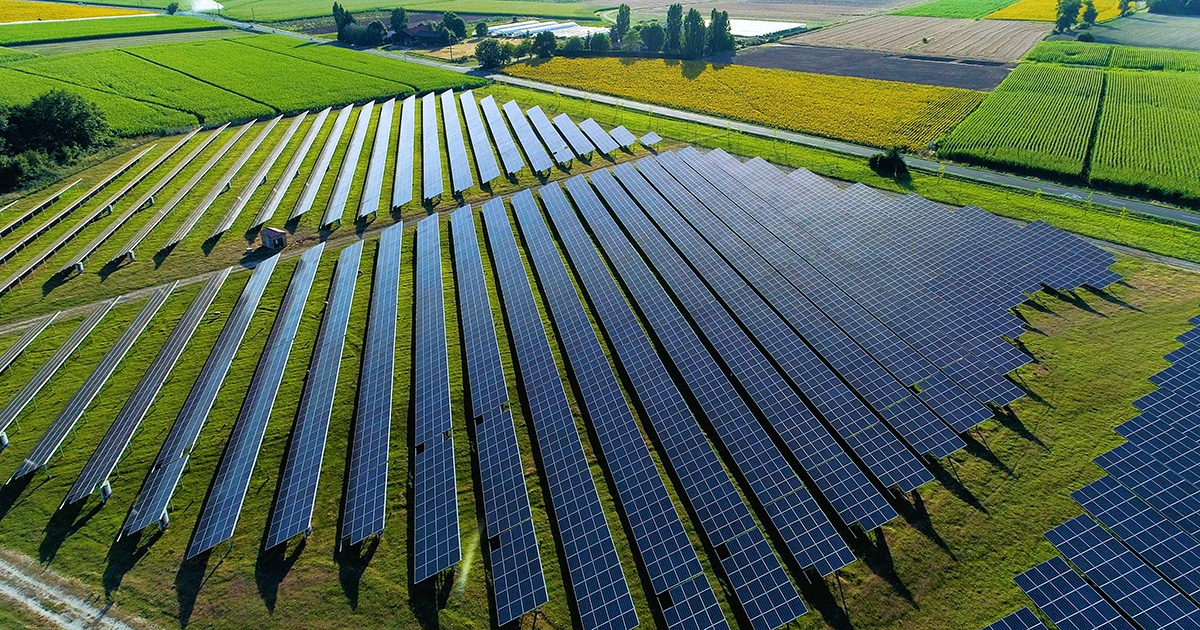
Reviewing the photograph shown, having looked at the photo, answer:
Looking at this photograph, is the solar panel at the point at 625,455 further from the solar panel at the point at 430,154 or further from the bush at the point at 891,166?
the bush at the point at 891,166

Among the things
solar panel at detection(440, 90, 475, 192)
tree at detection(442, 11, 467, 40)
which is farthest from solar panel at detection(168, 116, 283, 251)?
tree at detection(442, 11, 467, 40)

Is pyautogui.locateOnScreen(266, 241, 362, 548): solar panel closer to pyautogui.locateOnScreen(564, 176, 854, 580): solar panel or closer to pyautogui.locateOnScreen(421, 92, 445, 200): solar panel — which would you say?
pyautogui.locateOnScreen(421, 92, 445, 200): solar panel

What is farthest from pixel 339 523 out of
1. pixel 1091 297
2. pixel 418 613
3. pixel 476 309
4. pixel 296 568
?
pixel 1091 297

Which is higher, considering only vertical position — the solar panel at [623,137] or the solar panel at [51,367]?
the solar panel at [623,137]

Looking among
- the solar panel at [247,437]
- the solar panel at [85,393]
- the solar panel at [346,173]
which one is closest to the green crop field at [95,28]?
the solar panel at [346,173]

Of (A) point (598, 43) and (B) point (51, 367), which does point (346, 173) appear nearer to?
(B) point (51, 367)

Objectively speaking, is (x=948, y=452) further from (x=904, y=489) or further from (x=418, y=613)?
(x=418, y=613)
